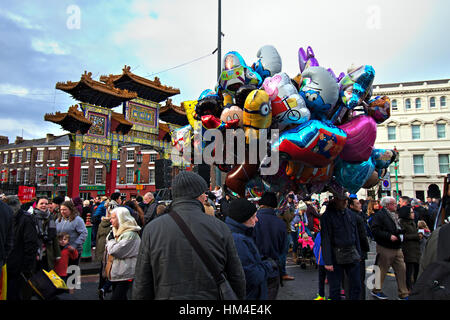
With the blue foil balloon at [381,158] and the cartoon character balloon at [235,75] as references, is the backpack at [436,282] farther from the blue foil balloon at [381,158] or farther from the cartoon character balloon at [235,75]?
the blue foil balloon at [381,158]

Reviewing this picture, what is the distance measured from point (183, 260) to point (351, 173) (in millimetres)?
3514

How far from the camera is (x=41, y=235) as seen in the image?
15.1ft

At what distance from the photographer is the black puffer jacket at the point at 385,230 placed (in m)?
5.09

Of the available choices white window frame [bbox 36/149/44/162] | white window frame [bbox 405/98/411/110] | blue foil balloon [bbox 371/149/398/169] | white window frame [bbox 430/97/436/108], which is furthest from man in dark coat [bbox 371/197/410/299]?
white window frame [bbox 36/149/44/162]

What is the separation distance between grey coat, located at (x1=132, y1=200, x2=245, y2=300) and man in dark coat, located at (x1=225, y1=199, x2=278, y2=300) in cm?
47

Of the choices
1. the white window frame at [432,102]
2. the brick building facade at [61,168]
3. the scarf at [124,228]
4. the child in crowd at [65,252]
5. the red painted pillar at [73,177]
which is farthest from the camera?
the brick building facade at [61,168]

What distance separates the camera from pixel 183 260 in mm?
1974

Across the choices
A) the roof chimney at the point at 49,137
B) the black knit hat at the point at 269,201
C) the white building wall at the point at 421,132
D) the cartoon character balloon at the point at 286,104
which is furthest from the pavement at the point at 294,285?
the roof chimney at the point at 49,137

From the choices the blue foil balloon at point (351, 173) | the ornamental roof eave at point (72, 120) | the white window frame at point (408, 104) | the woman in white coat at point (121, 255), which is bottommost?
the woman in white coat at point (121, 255)

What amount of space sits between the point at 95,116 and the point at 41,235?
1588 centimetres

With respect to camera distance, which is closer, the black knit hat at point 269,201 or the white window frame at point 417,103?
the black knit hat at point 269,201

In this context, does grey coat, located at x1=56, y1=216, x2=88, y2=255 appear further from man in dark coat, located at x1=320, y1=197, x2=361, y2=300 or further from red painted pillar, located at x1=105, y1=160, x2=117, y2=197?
red painted pillar, located at x1=105, y1=160, x2=117, y2=197

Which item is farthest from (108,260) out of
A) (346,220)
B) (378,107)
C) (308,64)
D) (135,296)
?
(378,107)

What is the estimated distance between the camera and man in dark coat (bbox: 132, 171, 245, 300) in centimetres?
196
